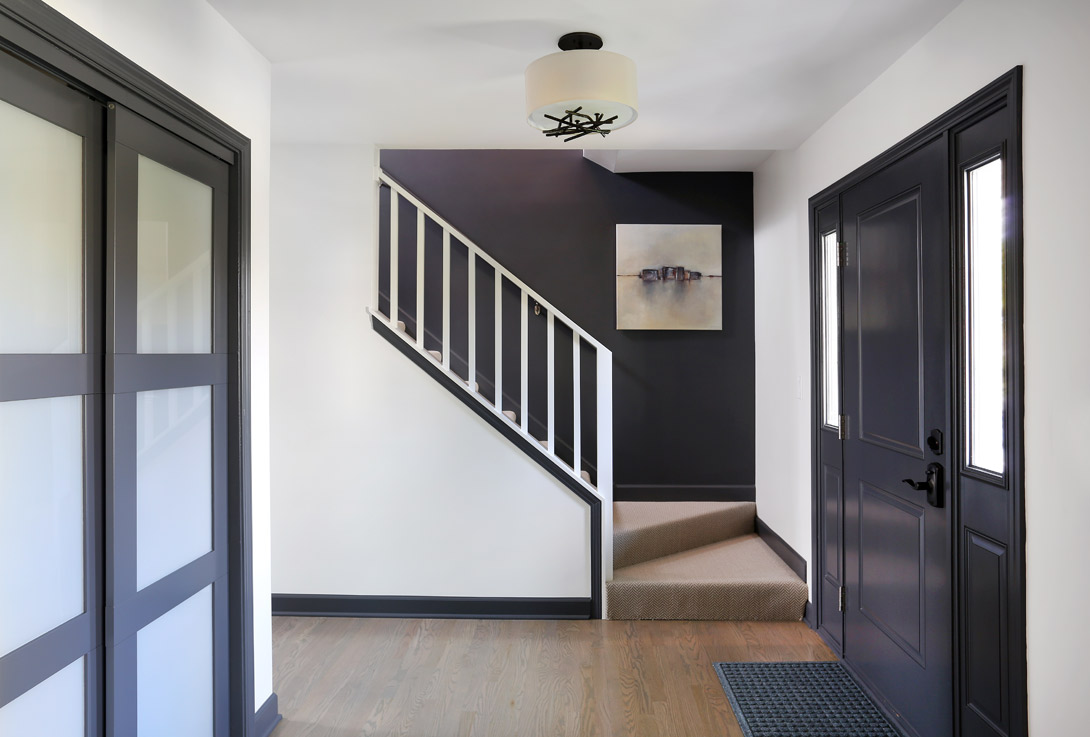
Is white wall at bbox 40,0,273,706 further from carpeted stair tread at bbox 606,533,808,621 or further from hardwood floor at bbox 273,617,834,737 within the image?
carpeted stair tread at bbox 606,533,808,621

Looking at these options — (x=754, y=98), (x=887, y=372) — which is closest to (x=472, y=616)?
(x=887, y=372)

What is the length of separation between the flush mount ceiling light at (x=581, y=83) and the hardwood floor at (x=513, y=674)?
2208mm

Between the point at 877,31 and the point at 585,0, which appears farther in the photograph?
the point at 877,31

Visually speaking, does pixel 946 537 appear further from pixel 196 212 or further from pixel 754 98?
pixel 196 212

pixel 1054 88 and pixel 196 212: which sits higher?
pixel 1054 88

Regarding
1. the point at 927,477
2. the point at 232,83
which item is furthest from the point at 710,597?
the point at 232,83

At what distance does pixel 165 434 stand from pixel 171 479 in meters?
0.14

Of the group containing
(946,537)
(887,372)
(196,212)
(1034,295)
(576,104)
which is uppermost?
(576,104)

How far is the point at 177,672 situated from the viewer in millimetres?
2037

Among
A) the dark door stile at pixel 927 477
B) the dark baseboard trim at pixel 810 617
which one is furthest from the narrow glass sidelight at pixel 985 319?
the dark baseboard trim at pixel 810 617

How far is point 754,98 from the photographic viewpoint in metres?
2.96

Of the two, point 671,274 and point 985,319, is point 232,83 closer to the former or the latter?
point 985,319

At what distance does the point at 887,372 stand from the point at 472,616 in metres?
2.33

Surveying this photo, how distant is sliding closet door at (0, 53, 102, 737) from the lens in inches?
56.6
